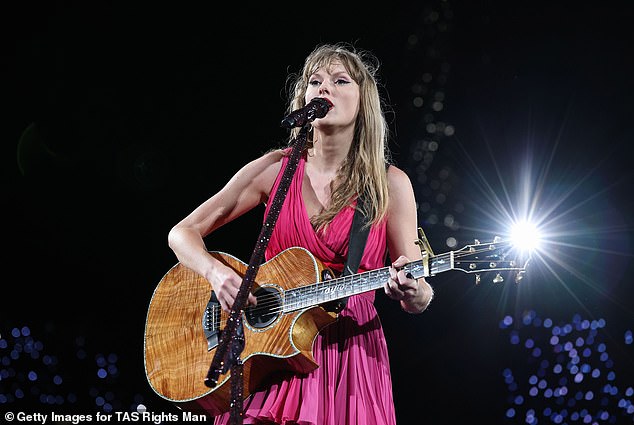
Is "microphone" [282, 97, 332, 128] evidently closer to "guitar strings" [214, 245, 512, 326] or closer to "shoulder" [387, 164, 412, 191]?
"shoulder" [387, 164, 412, 191]

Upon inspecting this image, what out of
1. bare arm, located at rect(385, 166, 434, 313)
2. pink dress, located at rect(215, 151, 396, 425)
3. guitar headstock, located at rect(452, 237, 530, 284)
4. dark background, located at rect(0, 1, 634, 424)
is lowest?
pink dress, located at rect(215, 151, 396, 425)

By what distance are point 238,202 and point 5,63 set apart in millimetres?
3312

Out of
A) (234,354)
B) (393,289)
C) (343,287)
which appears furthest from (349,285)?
(234,354)

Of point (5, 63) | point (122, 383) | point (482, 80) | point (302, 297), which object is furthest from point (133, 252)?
point (302, 297)

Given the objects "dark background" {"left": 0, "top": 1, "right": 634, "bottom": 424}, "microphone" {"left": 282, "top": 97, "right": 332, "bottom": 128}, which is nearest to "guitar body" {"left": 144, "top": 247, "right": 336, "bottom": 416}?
"microphone" {"left": 282, "top": 97, "right": 332, "bottom": 128}

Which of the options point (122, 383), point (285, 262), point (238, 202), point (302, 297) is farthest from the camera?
point (122, 383)

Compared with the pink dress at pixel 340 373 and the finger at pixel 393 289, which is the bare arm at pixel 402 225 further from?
the finger at pixel 393 289

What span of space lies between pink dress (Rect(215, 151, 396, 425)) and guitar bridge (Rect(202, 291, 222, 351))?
0.27 m

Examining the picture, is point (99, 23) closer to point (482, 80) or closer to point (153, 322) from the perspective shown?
point (482, 80)

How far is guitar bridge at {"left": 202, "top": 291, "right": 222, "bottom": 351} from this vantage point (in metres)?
2.72

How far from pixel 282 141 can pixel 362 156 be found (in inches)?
98.2

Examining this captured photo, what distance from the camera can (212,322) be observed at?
277cm

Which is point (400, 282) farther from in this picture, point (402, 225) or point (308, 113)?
point (308, 113)

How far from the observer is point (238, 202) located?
3.08 metres
